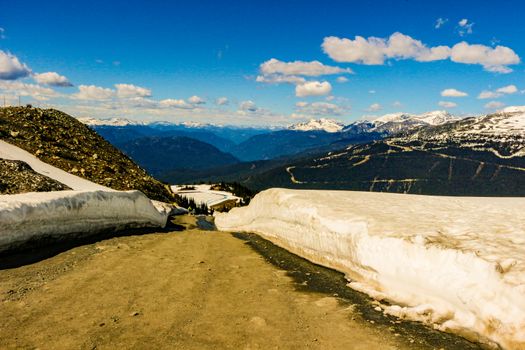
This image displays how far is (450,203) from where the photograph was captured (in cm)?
2305

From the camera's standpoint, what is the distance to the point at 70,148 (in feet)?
157

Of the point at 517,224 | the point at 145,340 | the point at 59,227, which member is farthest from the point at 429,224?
the point at 59,227

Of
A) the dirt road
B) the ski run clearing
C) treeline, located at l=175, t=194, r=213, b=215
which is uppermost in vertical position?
the ski run clearing

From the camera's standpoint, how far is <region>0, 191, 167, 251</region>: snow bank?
54.2 feet

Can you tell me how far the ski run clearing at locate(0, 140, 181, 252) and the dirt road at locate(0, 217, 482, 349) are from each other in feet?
6.36

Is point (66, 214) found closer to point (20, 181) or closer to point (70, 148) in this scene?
point (20, 181)

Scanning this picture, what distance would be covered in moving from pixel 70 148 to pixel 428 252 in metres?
48.0

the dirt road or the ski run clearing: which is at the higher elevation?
the ski run clearing

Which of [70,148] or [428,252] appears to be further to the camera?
[70,148]

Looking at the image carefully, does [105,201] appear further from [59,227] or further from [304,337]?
[304,337]

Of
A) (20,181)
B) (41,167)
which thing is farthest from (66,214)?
(41,167)

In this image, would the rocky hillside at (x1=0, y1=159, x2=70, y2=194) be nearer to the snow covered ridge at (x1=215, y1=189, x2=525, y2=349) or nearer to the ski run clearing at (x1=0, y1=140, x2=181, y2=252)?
the ski run clearing at (x1=0, y1=140, x2=181, y2=252)

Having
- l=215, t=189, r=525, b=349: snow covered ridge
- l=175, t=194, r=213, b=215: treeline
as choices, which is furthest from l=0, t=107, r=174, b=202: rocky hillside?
l=215, t=189, r=525, b=349: snow covered ridge

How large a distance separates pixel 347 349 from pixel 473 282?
4.72 metres
